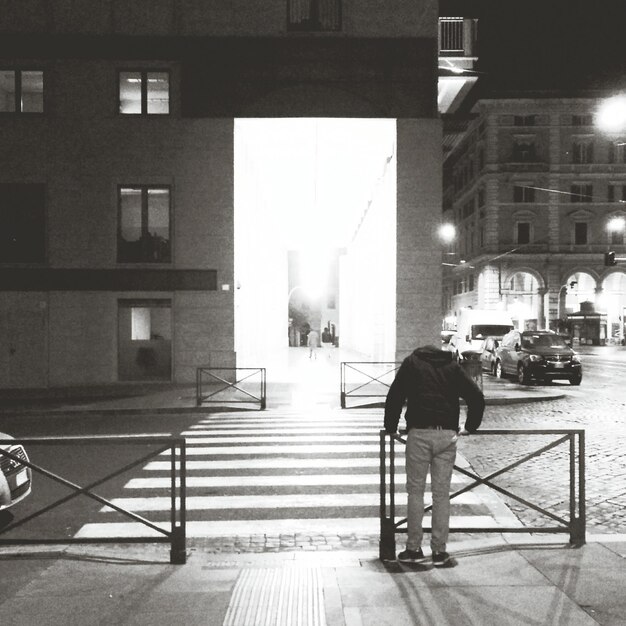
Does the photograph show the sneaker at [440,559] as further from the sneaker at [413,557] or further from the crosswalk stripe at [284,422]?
the crosswalk stripe at [284,422]

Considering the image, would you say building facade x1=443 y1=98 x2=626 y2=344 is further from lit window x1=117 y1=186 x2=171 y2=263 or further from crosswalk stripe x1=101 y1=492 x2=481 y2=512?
crosswalk stripe x1=101 y1=492 x2=481 y2=512

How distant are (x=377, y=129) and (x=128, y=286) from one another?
9.61 metres

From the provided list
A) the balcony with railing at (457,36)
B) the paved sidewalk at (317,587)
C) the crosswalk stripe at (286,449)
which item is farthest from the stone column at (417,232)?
the paved sidewalk at (317,587)

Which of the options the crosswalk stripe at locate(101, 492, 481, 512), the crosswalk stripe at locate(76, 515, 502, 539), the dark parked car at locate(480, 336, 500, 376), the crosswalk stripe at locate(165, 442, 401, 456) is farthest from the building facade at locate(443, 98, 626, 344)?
the crosswalk stripe at locate(76, 515, 502, 539)

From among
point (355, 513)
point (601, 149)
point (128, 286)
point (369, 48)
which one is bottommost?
point (355, 513)

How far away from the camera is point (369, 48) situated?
67.0 feet

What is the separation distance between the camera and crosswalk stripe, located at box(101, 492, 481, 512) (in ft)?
22.8

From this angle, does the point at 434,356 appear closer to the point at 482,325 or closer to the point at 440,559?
the point at 440,559

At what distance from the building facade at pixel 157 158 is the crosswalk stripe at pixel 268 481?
39.4ft

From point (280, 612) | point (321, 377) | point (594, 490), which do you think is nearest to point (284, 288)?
point (321, 377)

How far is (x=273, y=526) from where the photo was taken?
6320 mm

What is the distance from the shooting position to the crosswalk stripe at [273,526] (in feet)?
20.0

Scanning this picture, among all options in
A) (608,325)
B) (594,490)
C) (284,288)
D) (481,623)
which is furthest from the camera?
(608,325)

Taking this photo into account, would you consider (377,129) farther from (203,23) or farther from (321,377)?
(321,377)
